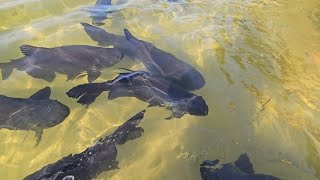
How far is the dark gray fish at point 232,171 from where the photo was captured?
423cm

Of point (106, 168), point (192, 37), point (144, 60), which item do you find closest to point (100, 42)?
point (144, 60)

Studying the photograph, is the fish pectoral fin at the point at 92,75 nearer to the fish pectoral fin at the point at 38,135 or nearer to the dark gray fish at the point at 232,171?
the fish pectoral fin at the point at 38,135

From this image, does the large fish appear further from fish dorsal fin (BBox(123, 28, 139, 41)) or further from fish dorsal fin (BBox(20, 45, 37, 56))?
fish dorsal fin (BBox(20, 45, 37, 56))

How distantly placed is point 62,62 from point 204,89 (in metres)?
2.27

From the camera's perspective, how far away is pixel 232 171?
432cm

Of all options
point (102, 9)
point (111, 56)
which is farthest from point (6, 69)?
point (102, 9)

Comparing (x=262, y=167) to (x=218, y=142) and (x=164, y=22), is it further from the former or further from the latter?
(x=164, y=22)

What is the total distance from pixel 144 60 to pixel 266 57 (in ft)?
7.06

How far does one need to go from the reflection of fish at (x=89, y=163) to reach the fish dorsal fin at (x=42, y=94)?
116 centimetres

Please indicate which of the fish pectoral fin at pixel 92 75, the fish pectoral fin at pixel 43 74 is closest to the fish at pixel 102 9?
the fish pectoral fin at pixel 92 75

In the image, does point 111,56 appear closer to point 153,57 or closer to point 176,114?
point 153,57

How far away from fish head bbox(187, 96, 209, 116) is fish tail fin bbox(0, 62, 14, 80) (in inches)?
112

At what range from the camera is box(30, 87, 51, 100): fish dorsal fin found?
5.20 metres

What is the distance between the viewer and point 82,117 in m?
5.17
